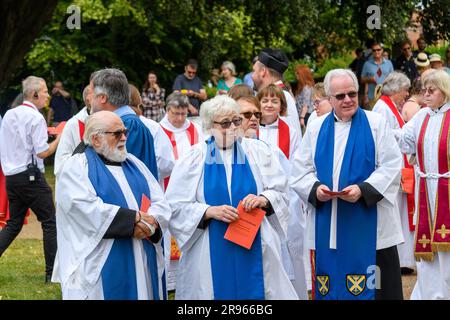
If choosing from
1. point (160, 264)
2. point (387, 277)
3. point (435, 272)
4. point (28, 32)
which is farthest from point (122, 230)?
point (435, 272)

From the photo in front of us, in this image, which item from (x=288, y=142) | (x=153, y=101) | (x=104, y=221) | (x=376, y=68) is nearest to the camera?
(x=104, y=221)

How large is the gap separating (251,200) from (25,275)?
4.79 m

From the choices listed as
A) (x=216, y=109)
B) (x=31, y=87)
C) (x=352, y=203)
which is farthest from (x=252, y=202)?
(x=31, y=87)

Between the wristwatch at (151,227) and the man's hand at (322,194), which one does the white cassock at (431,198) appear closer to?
the man's hand at (322,194)

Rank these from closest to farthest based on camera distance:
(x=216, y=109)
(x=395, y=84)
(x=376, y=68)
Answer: (x=216, y=109), (x=395, y=84), (x=376, y=68)

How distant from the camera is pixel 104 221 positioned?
6742 mm

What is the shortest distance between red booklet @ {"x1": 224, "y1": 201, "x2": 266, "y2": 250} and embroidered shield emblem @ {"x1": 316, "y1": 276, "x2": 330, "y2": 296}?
843 millimetres

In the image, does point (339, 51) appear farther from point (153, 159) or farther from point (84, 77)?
point (153, 159)

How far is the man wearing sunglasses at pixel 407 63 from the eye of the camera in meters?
18.6

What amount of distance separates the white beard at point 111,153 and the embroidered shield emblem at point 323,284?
1894mm

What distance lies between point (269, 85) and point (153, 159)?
6.13 feet

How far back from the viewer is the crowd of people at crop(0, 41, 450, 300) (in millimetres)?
6844

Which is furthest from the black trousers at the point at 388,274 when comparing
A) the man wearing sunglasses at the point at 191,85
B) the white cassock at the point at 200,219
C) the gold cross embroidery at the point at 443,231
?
the man wearing sunglasses at the point at 191,85

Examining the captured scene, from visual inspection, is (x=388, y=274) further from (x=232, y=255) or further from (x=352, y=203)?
(x=232, y=255)
